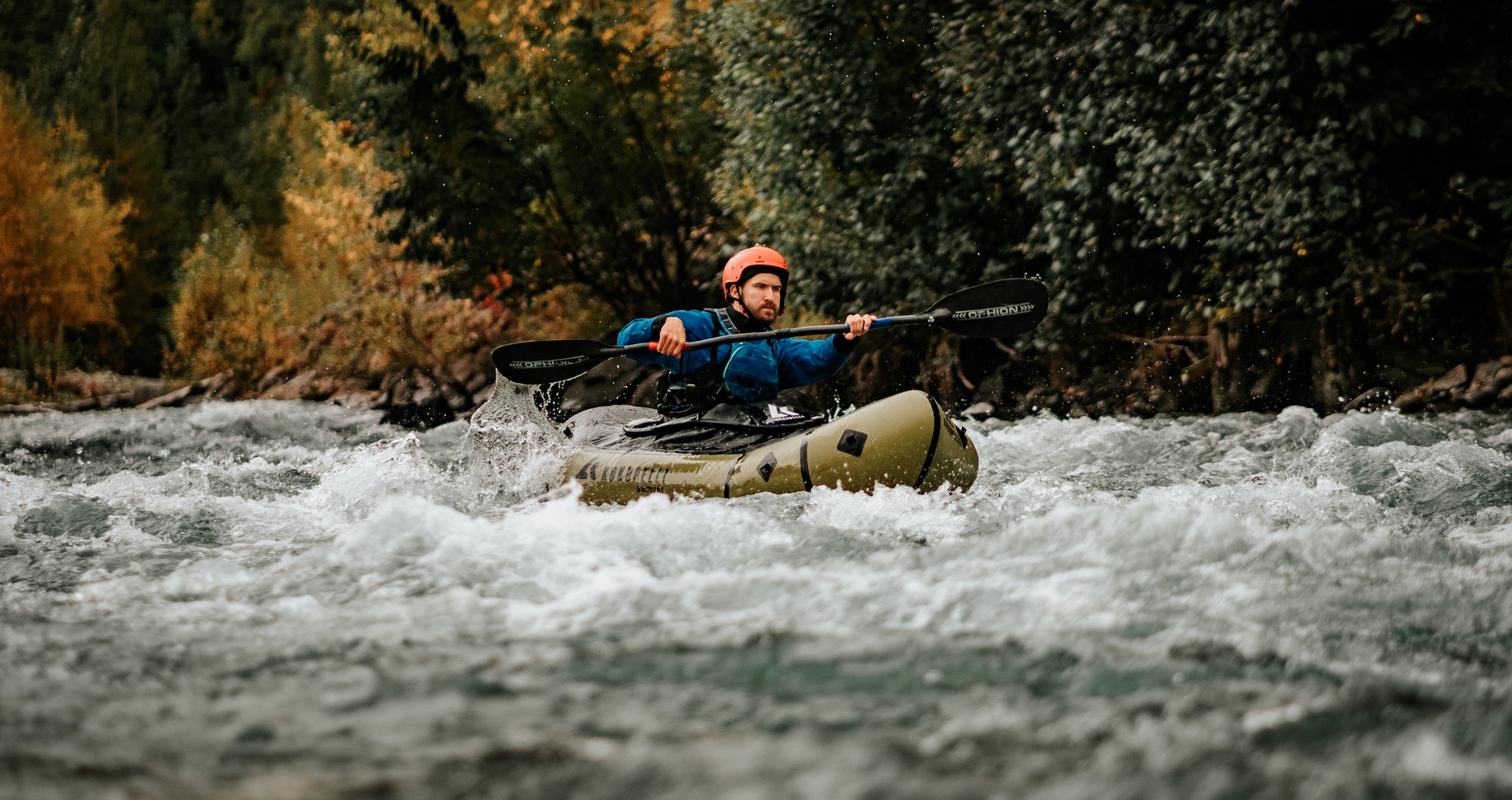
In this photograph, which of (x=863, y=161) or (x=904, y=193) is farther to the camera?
(x=863, y=161)

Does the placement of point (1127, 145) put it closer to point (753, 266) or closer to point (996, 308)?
point (996, 308)

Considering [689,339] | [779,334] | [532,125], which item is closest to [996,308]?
[779,334]

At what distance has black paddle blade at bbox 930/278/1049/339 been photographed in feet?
17.6

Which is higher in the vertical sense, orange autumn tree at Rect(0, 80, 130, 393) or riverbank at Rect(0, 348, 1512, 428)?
orange autumn tree at Rect(0, 80, 130, 393)

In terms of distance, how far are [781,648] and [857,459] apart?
5.93 ft

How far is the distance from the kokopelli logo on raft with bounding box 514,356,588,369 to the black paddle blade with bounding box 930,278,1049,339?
67.8 inches

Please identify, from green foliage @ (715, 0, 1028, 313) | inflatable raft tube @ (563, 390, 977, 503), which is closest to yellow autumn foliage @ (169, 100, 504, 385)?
green foliage @ (715, 0, 1028, 313)

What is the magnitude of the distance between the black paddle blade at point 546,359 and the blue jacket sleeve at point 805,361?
2.82 ft

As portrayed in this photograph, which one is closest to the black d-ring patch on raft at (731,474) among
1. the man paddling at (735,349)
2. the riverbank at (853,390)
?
the man paddling at (735,349)

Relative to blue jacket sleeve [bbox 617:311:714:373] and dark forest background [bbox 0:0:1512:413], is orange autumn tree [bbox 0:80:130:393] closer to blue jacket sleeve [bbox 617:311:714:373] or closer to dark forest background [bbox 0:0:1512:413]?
dark forest background [bbox 0:0:1512:413]

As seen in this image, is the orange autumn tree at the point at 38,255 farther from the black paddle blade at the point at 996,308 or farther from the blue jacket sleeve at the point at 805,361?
the black paddle blade at the point at 996,308

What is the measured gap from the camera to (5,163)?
17.0 metres

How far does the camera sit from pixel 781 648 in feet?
8.24

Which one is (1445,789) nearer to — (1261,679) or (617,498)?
(1261,679)
